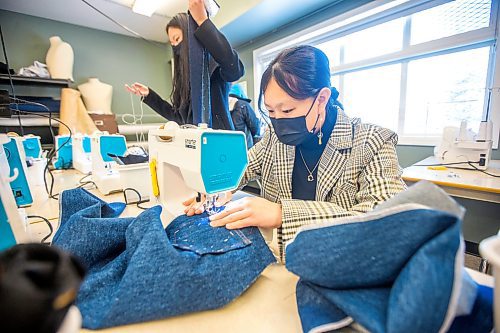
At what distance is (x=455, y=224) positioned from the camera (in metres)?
0.26

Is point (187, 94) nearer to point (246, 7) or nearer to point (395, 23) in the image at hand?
point (246, 7)

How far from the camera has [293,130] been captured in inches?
31.8

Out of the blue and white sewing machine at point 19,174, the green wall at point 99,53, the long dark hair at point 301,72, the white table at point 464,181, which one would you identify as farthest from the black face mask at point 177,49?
the green wall at point 99,53

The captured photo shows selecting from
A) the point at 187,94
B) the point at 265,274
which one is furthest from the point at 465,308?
the point at 187,94

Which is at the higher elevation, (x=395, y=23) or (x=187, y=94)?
(x=395, y=23)

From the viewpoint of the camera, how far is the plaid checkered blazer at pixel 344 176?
1.81ft

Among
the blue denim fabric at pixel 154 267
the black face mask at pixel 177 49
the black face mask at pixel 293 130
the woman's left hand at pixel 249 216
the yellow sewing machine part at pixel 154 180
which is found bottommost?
the blue denim fabric at pixel 154 267

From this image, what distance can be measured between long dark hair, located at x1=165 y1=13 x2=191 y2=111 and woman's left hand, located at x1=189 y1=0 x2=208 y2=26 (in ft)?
0.22

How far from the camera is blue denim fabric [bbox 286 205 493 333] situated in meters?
0.25

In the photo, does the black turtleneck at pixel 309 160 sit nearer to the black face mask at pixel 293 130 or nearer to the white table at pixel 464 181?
the black face mask at pixel 293 130

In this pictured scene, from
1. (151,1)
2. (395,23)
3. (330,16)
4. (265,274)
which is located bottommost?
(265,274)

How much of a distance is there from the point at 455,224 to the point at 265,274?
1.13 feet

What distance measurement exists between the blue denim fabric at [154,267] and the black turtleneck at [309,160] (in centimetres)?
40

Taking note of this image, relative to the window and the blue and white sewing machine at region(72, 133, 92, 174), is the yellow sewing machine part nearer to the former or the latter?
the blue and white sewing machine at region(72, 133, 92, 174)
